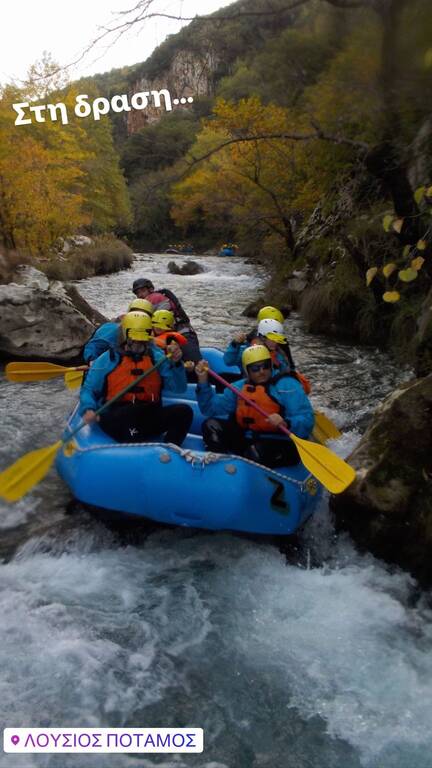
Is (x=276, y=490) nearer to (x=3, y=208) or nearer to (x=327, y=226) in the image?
(x=327, y=226)

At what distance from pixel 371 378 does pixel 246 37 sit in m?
4.11

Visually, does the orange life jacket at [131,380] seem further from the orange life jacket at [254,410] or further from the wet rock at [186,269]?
the wet rock at [186,269]

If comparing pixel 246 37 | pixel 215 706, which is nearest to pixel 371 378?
pixel 246 37

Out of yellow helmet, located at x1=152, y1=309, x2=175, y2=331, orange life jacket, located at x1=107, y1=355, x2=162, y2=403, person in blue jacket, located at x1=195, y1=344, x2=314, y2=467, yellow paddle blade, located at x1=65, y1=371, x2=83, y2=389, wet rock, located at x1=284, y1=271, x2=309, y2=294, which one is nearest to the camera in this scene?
person in blue jacket, located at x1=195, y1=344, x2=314, y2=467

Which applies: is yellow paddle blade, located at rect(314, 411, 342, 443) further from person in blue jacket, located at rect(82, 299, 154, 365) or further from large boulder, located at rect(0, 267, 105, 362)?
large boulder, located at rect(0, 267, 105, 362)

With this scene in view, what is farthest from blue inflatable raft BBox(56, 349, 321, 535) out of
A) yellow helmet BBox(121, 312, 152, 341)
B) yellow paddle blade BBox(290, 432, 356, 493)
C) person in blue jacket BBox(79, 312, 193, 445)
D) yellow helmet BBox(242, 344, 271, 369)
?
yellow helmet BBox(121, 312, 152, 341)

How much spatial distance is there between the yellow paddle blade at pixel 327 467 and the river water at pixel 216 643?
517mm

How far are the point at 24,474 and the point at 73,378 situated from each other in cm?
162

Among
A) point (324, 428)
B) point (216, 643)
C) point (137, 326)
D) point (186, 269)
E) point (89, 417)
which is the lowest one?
point (186, 269)

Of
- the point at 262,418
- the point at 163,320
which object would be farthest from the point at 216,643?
the point at 163,320

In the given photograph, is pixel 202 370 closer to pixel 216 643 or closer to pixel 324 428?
pixel 324 428

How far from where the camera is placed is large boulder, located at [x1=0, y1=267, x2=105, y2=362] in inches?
278

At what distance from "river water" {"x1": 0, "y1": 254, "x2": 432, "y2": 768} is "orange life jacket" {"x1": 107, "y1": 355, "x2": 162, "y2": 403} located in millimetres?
843

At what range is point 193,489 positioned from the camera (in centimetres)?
325
